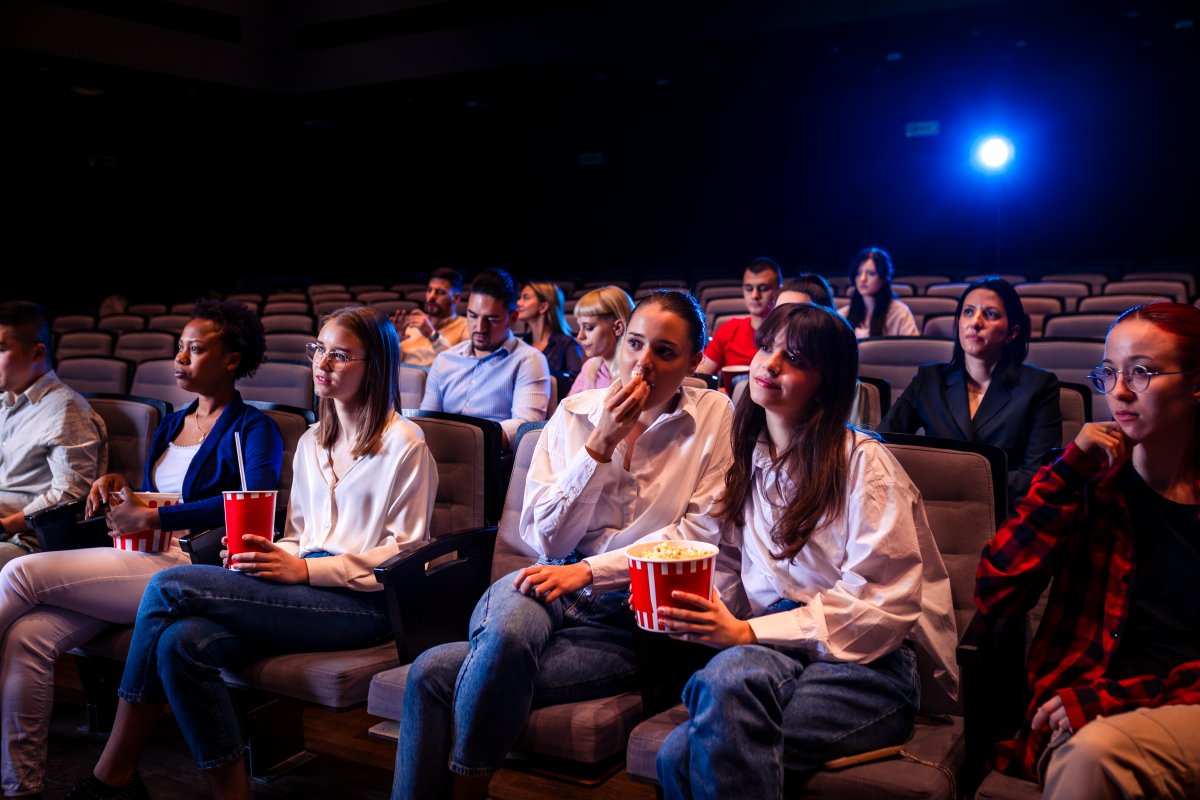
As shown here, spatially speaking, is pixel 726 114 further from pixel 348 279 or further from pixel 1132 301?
pixel 1132 301

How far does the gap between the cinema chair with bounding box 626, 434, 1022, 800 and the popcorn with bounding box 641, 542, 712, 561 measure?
25 cm

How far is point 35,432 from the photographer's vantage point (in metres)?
2.59

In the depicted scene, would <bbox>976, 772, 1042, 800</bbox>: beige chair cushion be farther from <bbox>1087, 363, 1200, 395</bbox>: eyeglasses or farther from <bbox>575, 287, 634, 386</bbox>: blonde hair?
<bbox>575, 287, 634, 386</bbox>: blonde hair

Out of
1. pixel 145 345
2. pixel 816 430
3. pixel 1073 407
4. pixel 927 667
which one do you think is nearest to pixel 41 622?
pixel 816 430

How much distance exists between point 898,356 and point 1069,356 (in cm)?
63

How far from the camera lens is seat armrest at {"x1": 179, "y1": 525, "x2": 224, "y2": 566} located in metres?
2.07

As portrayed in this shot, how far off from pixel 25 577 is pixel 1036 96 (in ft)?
35.8

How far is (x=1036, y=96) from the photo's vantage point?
32.1ft

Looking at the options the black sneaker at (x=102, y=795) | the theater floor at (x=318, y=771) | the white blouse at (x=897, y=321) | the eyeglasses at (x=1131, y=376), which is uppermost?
the white blouse at (x=897, y=321)

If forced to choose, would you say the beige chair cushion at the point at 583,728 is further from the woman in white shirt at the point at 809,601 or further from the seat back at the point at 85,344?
the seat back at the point at 85,344

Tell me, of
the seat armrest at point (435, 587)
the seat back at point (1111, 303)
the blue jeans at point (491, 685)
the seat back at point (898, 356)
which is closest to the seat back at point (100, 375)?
the seat armrest at point (435, 587)

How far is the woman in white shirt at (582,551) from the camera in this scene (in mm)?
1501

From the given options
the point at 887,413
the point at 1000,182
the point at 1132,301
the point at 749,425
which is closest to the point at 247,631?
the point at 749,425

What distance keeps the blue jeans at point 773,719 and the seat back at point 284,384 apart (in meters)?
2.39
